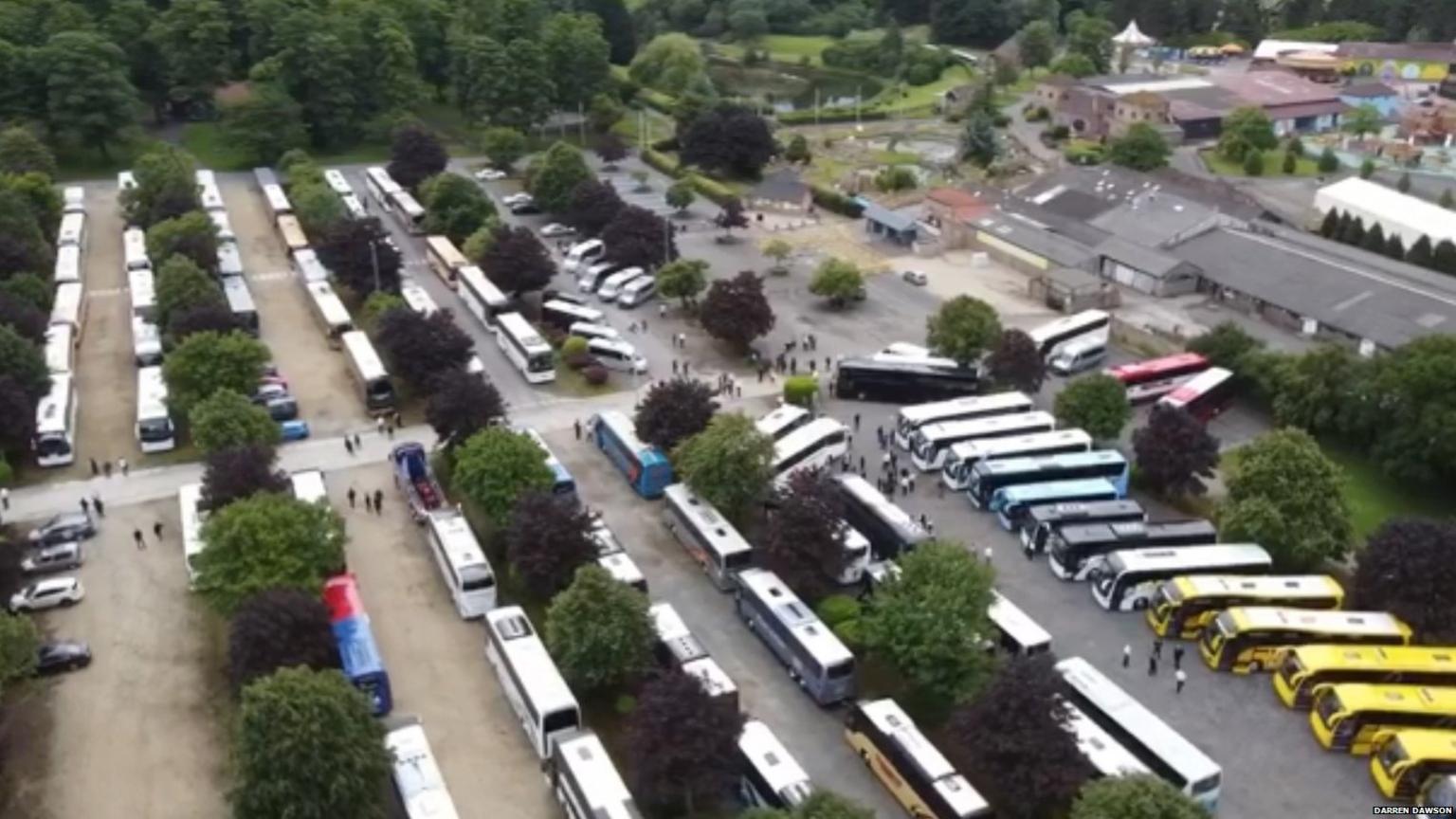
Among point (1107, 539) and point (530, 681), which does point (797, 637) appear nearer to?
point (530, 681)

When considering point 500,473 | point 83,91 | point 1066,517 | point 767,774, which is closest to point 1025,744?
point 767,774

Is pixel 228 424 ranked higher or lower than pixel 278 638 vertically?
lower

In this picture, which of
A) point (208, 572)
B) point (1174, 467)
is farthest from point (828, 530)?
point (208, 572)

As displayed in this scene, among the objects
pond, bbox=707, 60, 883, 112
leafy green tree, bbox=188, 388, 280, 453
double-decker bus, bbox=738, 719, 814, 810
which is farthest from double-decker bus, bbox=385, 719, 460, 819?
pond, bbox=707, 60, 883, 112

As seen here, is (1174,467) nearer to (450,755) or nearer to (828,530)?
(828,530)

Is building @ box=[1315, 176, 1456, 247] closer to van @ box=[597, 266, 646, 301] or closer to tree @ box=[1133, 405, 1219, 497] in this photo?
tree @ box=[1133, 405, 1219, 497]

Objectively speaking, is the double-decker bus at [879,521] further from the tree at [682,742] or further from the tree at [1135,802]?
the tree at [1135,802]
